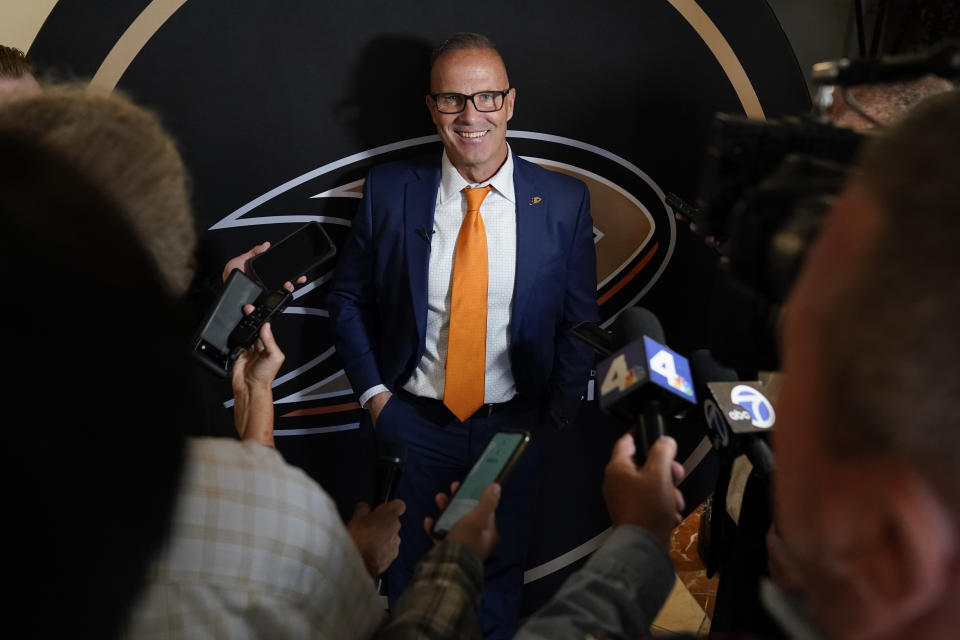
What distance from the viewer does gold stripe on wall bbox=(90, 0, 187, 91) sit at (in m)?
2.13

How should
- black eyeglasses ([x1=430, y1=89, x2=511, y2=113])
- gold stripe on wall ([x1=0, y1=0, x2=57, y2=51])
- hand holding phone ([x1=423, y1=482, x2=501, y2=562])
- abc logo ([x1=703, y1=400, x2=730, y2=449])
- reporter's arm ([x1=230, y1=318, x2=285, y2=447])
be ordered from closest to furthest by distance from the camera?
hand holding phone ([x1=423, y1=482, x2=501, y2=562])
abc logo ([x1=703, y1=400, x2=730, y2=449])
reporter's arm ([x1=230, y1=318, x2=285, y2=447])
gold stripe on wall ([x1=0, y1=0, x2=57, y2=51])
black eyeglasses ([x1=430, y1=89, x2=511, y2=113])

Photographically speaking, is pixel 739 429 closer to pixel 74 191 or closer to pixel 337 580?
pixel 337 580

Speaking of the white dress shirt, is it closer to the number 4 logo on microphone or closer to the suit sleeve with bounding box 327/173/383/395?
the suit sleeve with bounding box 327/173/383/395

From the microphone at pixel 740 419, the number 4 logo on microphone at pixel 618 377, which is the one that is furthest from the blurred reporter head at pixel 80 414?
the microphone at pixel 740 419

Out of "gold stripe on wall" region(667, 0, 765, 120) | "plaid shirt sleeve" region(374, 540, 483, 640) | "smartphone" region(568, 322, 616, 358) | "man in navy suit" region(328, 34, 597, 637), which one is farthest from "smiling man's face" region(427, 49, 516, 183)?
"plaid shirt sleeve" region(374, 540, 483, 640)

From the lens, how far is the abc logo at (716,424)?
138 cm

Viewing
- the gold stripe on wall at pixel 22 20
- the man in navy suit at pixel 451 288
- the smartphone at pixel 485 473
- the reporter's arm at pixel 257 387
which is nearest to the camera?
the smartphone at pixel 485 473

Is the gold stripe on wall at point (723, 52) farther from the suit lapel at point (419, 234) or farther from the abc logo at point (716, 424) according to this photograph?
the abc logo at point (716, 424)

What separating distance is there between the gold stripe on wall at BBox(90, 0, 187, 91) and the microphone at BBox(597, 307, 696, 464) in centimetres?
170

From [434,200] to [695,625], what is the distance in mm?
1849

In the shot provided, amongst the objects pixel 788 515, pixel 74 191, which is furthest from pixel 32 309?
pixel 788 515

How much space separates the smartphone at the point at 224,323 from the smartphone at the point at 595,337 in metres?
0.89

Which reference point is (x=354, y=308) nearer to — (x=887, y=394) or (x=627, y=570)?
(x=627, y=570)

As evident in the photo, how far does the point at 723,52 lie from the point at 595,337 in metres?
1.23
